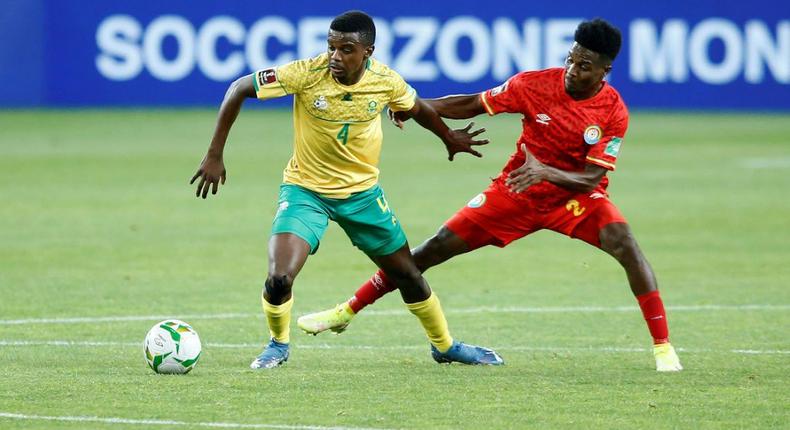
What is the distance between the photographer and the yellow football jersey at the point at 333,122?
940 cm

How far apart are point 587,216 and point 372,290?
153 cm

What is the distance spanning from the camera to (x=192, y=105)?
33156 millimetres

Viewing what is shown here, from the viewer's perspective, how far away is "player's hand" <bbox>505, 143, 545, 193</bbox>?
9.49 metres

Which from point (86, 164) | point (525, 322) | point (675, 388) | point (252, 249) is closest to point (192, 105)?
point (86, 164)

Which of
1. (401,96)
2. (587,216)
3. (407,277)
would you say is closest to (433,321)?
(407,277)

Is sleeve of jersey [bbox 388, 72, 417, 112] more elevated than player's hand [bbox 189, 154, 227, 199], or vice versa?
sleeve of jersey [bbox 388, 72, 417, 112]

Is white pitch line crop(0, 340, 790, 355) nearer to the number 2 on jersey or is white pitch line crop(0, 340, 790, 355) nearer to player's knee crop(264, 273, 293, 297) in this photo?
player's knee crop(264, 273, 293, 297)

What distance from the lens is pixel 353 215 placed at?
31.2 feet

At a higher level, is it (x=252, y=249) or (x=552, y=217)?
(x=552, y=217)

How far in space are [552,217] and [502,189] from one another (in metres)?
0.41

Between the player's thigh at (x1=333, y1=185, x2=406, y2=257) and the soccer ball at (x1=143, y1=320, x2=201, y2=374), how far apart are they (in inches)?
50.3

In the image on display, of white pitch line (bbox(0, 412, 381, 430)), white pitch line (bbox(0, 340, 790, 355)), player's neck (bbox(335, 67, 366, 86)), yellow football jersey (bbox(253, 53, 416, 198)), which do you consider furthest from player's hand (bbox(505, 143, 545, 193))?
white pitch line (bbox(0, 412, 381, 430))

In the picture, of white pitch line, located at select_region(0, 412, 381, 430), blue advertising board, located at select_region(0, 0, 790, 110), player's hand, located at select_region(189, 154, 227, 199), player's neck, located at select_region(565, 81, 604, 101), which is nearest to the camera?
white pitch line, located at select_region(0, 412, 381, 430)

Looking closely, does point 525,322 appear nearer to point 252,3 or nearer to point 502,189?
point 502,189
